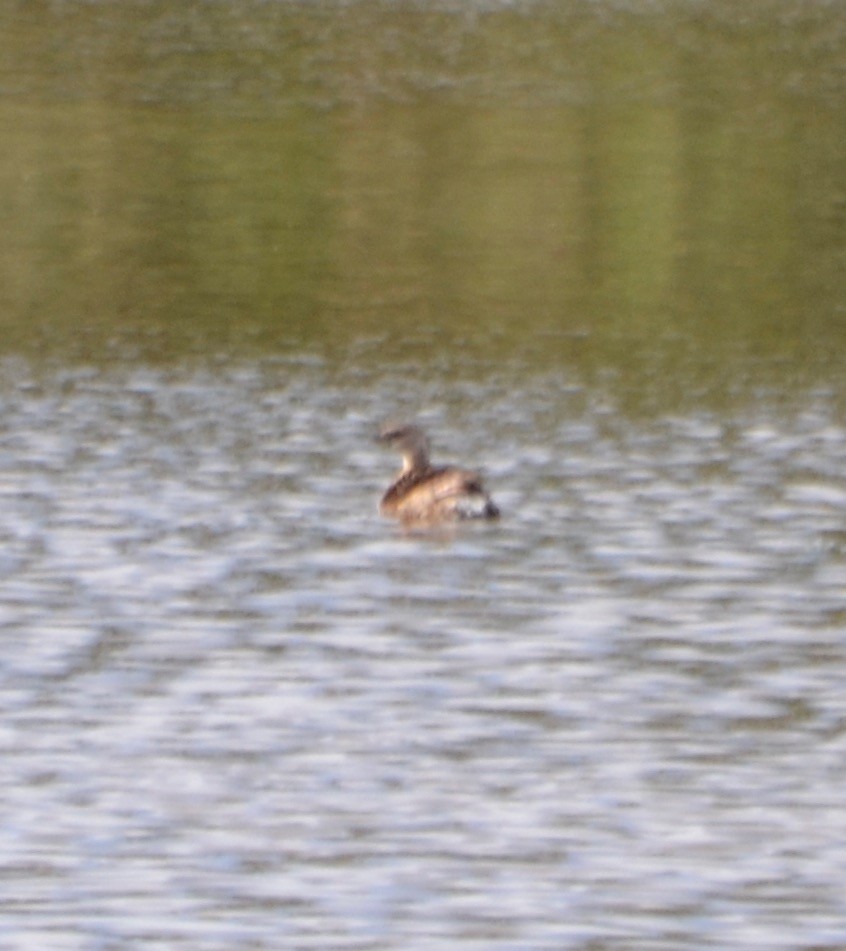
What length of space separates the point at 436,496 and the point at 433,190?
68.3 feet

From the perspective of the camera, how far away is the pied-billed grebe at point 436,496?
2044cm

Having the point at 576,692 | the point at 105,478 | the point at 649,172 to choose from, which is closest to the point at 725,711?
the point at 576,692

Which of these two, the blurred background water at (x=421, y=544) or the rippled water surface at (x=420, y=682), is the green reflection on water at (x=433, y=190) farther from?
the rippled water surface at (x=420, y=682)

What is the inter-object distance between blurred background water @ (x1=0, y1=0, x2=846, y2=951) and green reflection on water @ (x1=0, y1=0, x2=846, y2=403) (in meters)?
0.13

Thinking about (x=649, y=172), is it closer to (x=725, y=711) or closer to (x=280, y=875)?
(x=725, y=711)

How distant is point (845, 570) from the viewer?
19.2 m

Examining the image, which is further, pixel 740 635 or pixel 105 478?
pixel 105 478

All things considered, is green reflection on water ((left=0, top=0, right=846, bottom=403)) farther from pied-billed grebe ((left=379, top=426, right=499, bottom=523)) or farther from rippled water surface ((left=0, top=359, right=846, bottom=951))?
pied-billed grebe ((left=379, top=426, right=499, bottom=523))

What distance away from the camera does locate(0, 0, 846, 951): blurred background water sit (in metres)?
12.8

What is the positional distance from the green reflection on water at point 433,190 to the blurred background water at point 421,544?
0.13 metres

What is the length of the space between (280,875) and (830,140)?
3500cm

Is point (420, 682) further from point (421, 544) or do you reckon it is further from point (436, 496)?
point (436, 496)

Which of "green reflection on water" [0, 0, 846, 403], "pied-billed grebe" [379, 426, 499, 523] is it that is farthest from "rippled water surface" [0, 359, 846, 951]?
"green reflection on water" [0, 0, 846, 403]

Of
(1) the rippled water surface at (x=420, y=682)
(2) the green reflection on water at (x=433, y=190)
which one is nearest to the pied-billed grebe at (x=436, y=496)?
(1) the rippled water surface at (x=420, y=682)
